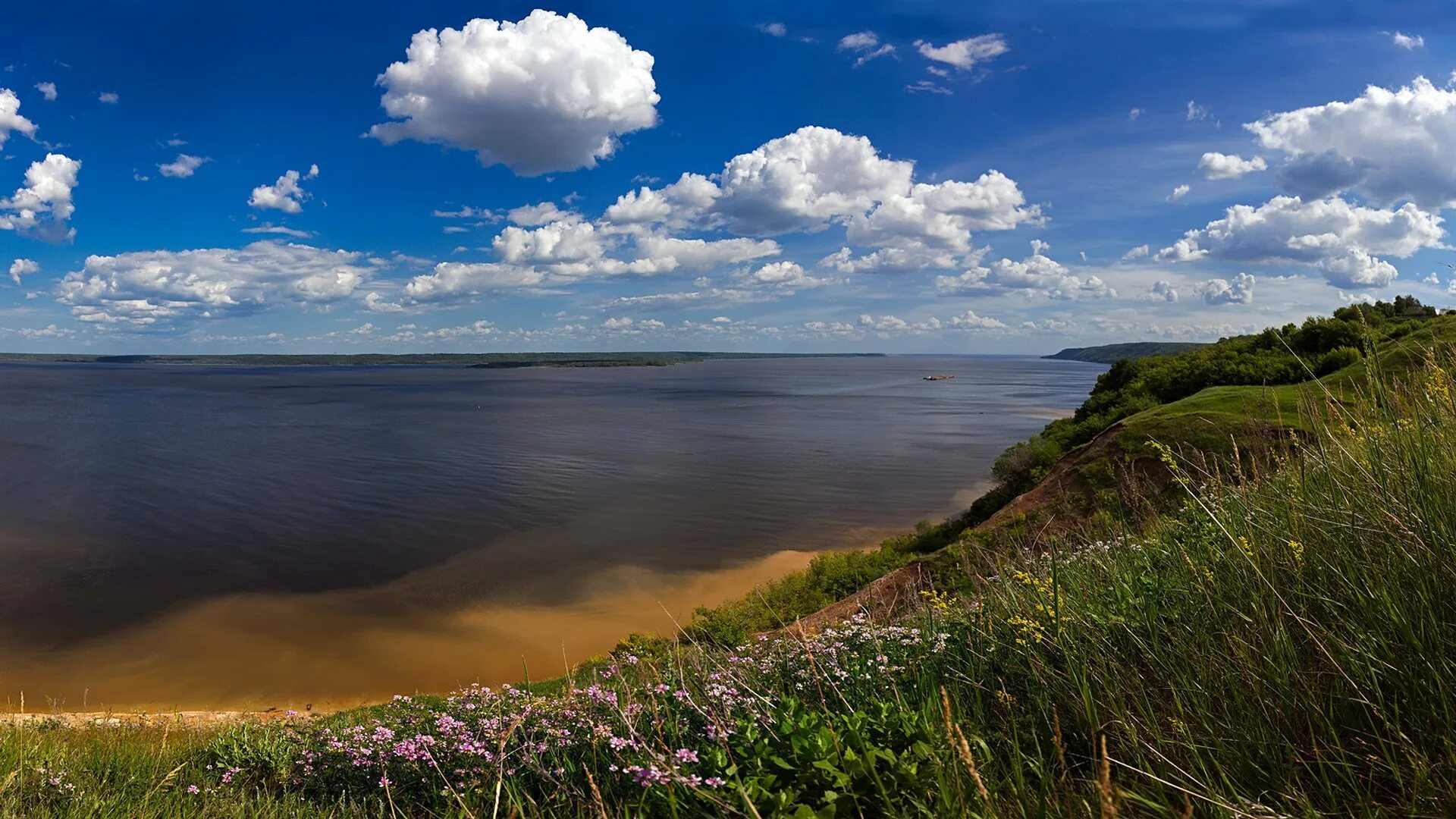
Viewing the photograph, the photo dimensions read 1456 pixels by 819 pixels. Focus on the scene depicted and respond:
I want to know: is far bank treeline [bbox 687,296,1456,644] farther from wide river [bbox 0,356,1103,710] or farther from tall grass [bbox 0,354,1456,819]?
tall grass [bbox 0,354,1456,819]

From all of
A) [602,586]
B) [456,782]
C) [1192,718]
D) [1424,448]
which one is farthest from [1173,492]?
[602,586]

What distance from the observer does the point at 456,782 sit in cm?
428

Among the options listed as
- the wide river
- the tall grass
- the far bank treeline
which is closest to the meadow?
the tall grass

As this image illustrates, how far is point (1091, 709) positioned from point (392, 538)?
28.5m

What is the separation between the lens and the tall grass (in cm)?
260

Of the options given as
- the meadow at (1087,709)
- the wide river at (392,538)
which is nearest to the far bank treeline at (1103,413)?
the wide river at (392,538)

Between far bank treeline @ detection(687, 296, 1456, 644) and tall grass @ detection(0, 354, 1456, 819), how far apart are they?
861 cm

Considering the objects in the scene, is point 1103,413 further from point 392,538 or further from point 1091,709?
point 1091,709

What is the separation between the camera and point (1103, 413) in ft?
92.0

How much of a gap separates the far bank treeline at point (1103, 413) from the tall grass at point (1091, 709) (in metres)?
8.61

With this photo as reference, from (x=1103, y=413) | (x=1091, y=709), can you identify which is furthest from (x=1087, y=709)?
(x=1103, y=413)

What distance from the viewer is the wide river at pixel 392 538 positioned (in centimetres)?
1691

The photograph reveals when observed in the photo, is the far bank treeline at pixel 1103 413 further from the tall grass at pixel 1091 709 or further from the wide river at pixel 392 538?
the tall grass at pixel 1091 709

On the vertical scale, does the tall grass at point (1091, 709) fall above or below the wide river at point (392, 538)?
above
